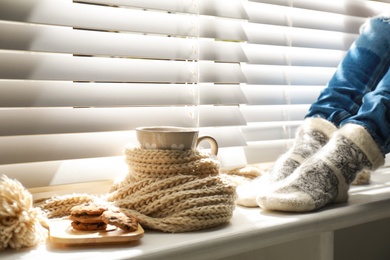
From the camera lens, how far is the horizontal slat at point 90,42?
819 millimetres

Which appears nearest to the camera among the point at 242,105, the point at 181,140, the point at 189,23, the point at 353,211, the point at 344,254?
the point at 181,140

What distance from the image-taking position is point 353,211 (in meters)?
0.92

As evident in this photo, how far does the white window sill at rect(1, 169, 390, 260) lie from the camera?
0.67 m

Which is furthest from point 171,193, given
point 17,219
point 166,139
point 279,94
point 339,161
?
point 279,94

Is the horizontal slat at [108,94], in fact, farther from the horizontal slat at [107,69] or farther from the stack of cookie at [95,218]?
the stack of cookie at [95,218]

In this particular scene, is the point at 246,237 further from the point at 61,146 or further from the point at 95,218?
the point at 61,146

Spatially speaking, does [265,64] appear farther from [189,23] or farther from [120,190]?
[120,190]

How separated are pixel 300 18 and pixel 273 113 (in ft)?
0.87

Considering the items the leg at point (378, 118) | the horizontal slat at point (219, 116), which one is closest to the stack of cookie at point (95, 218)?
the horizontal slat at point (219, 116)

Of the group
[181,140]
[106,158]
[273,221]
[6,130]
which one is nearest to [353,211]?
[273,221]

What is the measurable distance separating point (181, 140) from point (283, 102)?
50 cm

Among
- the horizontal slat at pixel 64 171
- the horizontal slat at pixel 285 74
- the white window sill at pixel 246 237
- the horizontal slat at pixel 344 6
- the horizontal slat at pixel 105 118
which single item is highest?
the horizontal slat at pixel 344 6

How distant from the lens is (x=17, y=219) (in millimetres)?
683

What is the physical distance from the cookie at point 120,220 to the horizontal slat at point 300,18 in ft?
2.01
